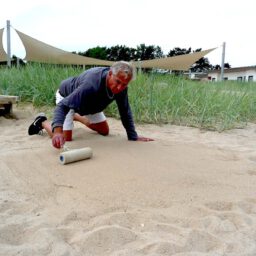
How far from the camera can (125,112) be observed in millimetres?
2859

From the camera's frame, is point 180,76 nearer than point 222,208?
No

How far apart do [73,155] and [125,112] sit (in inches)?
27.5

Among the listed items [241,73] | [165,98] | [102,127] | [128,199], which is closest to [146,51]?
[241,73]

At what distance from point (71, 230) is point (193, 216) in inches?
23.6

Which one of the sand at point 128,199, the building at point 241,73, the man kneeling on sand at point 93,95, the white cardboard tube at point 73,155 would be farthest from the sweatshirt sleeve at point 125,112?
the building at point 241,73

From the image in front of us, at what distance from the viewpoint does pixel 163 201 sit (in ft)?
6.16

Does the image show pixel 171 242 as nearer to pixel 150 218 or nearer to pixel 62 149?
pixel 150 218

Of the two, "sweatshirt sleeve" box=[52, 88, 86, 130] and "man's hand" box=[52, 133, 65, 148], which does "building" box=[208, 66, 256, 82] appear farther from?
"man's hand" box=[52, 133, 65, 148]

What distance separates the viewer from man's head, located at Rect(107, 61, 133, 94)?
2402 mm

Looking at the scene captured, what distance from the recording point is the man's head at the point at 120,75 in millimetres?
2402

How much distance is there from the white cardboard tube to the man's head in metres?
0.50

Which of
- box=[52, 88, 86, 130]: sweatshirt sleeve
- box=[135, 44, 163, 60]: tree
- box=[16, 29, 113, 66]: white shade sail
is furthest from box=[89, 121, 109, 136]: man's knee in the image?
box=[135, 44, 163, 60]: tree

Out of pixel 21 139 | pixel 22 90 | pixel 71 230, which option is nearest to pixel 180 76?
pixel 22 90

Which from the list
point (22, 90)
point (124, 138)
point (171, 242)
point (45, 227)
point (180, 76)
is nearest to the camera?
point (171, 242)
